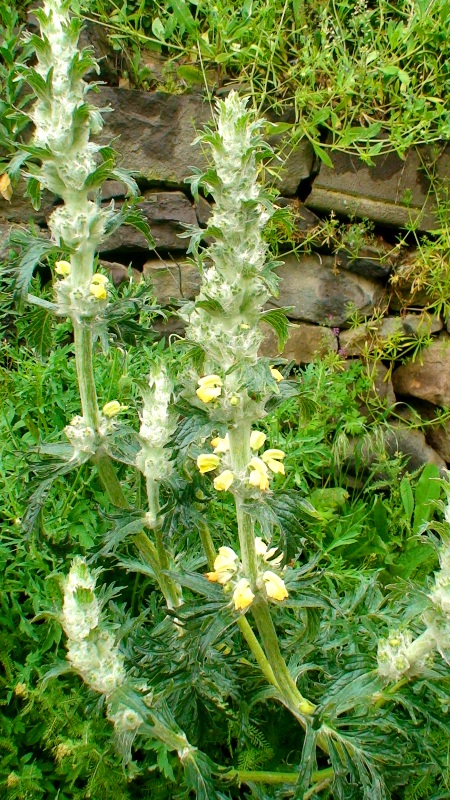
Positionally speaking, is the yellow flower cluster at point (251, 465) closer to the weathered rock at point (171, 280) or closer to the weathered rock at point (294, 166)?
the weathered rock at point (171, 280)

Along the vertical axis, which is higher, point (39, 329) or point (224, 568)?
point (39, 329)

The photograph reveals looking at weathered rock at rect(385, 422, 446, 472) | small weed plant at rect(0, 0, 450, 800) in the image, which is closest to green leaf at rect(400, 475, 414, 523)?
weathered rock at rect(385, 422, 446, 472)

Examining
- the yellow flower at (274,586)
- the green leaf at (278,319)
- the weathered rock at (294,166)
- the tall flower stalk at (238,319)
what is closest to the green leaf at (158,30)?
the weathered rock at (294,166)

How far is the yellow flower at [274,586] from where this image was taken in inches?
53.8

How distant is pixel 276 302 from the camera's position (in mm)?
3514

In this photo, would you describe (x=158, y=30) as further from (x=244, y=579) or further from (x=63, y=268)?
(x=244, y=579)

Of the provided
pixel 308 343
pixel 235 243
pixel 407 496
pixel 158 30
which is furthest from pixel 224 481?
pixel 158 30

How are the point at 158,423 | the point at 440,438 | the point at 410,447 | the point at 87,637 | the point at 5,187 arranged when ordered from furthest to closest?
the point at 440,438 < the point at 410,447 < the point at 5,187 < the point at 158,423 < the point at 87,637

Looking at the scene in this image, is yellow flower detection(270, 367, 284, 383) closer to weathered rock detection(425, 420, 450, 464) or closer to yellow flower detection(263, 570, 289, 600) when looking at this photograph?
yellow flower detection(263, 570, 289, 600)

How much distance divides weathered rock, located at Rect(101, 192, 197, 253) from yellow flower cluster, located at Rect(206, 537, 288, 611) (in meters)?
2.21

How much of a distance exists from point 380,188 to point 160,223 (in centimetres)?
111

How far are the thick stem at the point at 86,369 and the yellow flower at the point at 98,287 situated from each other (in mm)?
87

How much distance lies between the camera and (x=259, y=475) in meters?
1.32

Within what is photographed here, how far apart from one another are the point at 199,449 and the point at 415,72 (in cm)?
267
